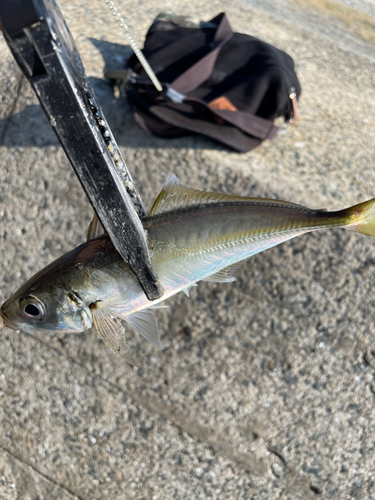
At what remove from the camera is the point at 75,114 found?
0.55 meters

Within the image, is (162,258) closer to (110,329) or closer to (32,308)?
(110,329)

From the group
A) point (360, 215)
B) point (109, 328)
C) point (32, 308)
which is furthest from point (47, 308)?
point (360, 215)

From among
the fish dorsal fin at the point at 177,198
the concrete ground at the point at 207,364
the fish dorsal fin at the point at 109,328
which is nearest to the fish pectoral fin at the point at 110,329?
the fish dorsal fin at the point at 109,328

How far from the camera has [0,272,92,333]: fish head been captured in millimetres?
809

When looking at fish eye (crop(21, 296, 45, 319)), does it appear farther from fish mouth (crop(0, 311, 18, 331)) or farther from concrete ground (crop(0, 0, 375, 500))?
concrete ground (crop(0, 0, 375, 500))

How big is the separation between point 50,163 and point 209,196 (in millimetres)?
1067

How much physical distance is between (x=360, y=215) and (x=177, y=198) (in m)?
0.41

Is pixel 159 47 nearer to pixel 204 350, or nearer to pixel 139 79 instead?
pixel 139 79

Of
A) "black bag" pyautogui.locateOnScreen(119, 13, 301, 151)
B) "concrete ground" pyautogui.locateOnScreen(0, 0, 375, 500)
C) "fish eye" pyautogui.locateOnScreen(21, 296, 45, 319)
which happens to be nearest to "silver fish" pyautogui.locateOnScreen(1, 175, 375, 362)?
"fish eye" pyautogui.locateOnScreen(21, 296, 45, 319)

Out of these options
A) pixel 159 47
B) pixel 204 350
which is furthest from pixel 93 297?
pixel 159 47

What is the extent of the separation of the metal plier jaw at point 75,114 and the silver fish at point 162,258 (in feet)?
0.26

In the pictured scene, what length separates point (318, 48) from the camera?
7.84 feet

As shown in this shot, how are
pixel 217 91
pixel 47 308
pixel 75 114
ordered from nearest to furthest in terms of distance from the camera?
pixel 75 114 → pixel 47 308 → pixel 217 91

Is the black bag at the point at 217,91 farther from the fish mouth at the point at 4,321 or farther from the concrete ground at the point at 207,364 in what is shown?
the fish mouth at the point at 4,321
